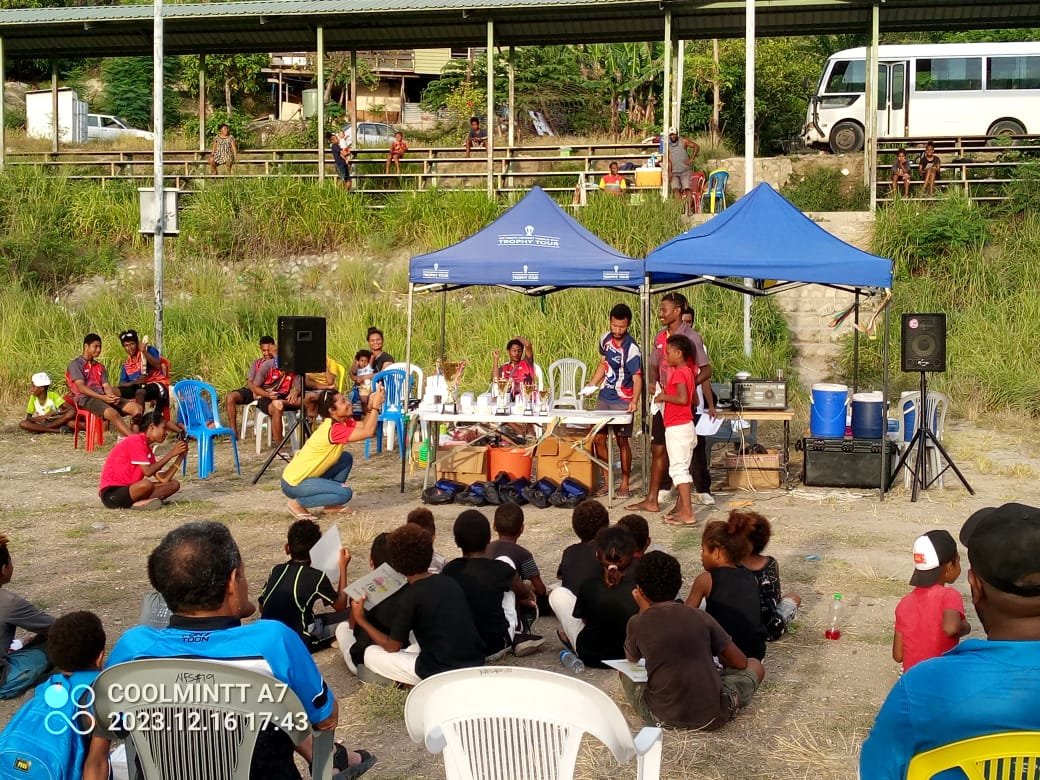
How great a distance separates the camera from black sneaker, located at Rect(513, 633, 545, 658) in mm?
6223

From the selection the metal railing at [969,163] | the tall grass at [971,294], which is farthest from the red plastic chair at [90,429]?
the metal railing at [969,163]

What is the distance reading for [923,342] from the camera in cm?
1027

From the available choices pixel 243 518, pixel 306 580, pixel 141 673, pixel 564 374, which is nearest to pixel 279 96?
pixel 564 374

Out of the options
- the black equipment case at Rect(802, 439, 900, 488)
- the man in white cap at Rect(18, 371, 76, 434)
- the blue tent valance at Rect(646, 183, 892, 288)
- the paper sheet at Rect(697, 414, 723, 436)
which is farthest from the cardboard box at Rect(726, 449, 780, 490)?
the man in white cap at Rect(18, 371, 76, 434)

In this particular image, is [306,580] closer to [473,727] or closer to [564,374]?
[473,727]

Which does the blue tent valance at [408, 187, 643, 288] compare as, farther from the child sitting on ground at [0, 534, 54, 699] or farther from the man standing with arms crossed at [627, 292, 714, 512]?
the child sitting on ground at [0, 534, 54, 699]

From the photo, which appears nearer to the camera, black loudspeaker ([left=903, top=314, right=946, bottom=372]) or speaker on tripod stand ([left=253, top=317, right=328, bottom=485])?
black loudspeaker ([left=903, top=314, right=946, bottom=372])

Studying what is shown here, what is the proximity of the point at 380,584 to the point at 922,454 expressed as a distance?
6.36 meters

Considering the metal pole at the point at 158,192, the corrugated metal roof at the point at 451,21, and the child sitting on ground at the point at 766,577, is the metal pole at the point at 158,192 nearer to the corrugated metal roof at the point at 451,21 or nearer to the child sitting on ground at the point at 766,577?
the corrugated metal roof at the point at 451,21

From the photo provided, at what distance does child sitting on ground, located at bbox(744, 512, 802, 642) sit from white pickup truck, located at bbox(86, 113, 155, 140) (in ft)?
110

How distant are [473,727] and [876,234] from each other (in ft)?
54.7

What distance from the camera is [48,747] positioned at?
11.7 ft

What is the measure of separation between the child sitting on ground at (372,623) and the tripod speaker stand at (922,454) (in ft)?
18.8

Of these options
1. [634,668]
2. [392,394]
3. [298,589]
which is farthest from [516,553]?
[392,394]
